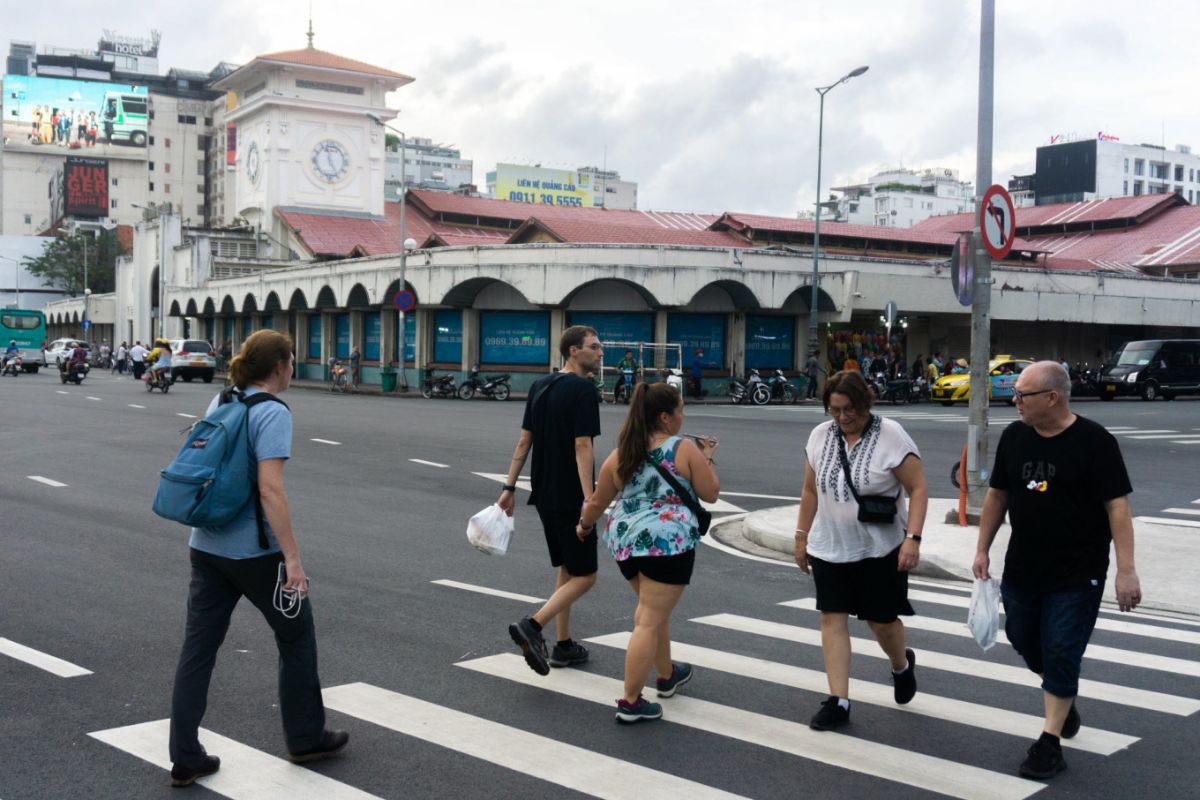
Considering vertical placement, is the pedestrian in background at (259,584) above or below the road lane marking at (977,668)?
above

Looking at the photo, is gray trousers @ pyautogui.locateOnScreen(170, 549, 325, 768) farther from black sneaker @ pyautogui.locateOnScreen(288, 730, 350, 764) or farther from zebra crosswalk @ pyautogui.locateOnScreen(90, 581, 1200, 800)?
zebra crosswalk @ pyautogui.locateOnScreen(90, 581, 1200, 800)

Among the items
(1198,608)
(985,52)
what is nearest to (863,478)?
(1198,608)

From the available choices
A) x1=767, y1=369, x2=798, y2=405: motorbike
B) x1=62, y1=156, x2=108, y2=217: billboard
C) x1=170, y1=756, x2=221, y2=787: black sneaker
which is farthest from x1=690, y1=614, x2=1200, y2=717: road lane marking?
x1=62, y1=156, x2=108, y2=217: billboard

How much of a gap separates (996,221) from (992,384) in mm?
29215

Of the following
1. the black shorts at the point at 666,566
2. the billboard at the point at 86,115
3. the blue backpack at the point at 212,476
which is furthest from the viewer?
the billboard at the point at 86,115

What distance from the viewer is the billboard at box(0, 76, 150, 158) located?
5074 inches

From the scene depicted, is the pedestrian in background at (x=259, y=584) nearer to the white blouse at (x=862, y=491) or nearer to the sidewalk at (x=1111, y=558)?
the white blouse at (x=862, y=491)

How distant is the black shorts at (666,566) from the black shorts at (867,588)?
624 mm

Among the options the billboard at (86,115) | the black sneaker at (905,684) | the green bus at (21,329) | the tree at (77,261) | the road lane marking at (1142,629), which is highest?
the billboard at (86,115)

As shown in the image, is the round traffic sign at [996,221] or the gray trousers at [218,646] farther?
the round traffic sign at [996,221]

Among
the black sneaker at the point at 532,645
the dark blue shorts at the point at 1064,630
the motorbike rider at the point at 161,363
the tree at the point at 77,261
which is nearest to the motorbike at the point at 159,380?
the motorbike rider at the point at 161,363

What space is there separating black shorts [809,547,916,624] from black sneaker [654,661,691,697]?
2.75 feet

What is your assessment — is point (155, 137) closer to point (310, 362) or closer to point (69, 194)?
point (69, 194)

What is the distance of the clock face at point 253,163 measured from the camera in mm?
74650
